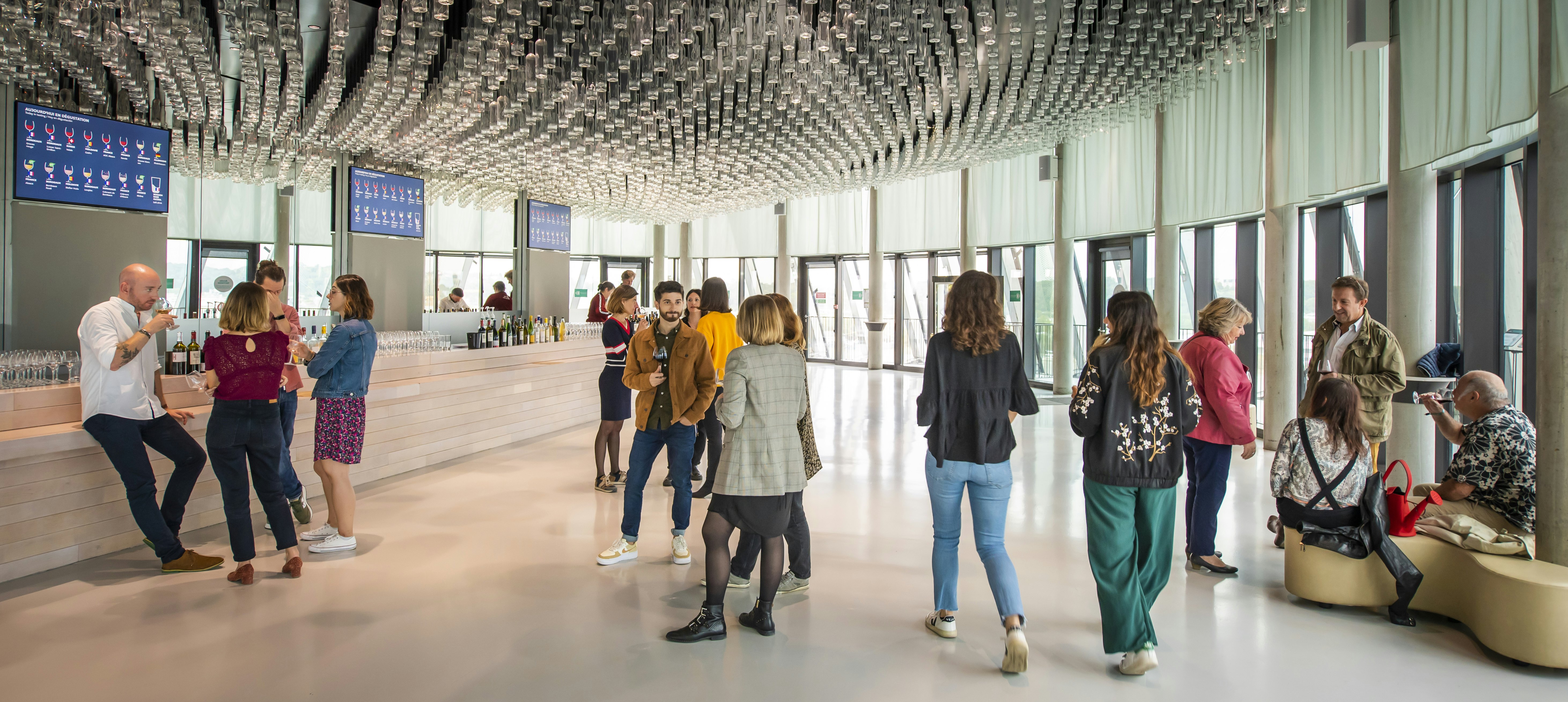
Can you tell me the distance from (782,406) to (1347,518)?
8.95 feet

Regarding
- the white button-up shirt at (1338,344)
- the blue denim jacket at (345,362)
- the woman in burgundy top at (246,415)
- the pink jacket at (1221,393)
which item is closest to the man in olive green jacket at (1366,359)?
the white button-up shirt at (1338,344)

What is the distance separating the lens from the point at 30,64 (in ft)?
20.7

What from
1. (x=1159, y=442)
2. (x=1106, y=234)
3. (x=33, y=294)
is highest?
(x=1106, y=234)

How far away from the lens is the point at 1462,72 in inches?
205

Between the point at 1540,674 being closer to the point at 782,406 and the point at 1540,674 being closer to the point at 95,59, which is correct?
the point at 782,406

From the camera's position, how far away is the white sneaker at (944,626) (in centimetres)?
354


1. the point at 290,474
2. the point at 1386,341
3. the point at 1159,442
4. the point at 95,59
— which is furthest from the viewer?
the point at 95,59

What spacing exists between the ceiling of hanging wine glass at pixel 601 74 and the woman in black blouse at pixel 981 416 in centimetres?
348

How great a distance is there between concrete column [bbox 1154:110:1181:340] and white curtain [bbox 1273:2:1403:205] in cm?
217

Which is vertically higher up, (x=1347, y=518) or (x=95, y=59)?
(x=95, y=59)

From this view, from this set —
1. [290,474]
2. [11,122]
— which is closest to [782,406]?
[290,474]

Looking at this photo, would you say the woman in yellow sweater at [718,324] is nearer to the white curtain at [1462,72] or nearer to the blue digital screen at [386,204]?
the white curtain at [1462,72]

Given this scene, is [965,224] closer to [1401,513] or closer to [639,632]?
[1401,513]

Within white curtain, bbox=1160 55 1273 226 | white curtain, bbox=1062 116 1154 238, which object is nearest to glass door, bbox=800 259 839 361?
white curtain, bbox=1062 116 1154 238
